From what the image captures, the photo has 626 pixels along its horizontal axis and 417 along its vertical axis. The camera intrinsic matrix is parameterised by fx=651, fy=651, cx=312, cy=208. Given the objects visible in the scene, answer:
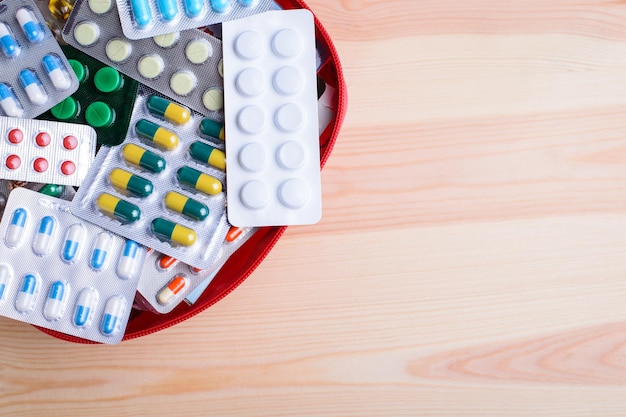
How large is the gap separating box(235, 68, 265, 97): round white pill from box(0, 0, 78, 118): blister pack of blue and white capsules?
0.55ft

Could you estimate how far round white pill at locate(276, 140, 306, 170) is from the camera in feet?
2.16

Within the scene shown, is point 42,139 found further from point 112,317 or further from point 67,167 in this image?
point 112,317

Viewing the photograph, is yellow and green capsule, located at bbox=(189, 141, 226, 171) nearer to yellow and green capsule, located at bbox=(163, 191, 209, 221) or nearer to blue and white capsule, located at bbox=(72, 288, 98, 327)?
yellow and green capsule, located at bbox=(163, 191, 209, 221)

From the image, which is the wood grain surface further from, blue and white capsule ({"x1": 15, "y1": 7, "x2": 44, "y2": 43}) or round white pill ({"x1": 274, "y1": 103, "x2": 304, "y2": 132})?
blue and white capsule ({"x1": 15, "y1": 7, "x2": 44, "y2": 43})

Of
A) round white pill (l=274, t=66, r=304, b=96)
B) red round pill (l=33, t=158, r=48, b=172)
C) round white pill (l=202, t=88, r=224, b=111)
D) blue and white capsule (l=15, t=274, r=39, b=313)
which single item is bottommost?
blue and white capsule (l=15, t=274, r=39, b=313)

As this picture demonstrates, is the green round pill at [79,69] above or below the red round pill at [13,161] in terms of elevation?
above

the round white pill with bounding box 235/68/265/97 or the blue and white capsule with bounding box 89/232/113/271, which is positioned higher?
the round white pill with bounding box 235/68/265/97

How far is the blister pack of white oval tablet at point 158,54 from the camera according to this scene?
0.66 m

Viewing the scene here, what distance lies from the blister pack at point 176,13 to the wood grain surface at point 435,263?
124mm

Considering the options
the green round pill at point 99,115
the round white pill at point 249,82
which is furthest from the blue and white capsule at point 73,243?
the round white pill at point 249,82

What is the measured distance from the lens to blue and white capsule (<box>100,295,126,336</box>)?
2.10 feet

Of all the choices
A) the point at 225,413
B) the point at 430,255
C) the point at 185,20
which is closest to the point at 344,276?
the point at 430,255

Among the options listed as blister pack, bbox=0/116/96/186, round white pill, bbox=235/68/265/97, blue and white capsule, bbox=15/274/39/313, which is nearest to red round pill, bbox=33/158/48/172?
blister pack, bbox=0/116/96/186

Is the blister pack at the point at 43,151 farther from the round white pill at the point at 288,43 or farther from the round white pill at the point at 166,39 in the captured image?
the round white pill at the point at 288,43
